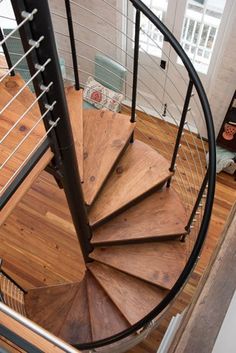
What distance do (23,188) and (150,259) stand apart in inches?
51.9

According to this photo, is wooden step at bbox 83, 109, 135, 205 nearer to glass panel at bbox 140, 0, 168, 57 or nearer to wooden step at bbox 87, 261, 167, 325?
wooden step at bbox 87, 261, 167, 325

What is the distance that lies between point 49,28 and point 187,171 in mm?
2952

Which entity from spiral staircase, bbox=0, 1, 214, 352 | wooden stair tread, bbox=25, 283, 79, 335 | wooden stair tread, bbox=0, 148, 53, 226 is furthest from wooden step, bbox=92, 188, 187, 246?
wooden stair tread, bbox=0, 148, 53, 226

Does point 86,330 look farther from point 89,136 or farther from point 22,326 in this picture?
point 22,326

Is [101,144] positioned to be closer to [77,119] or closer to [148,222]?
[77,119]

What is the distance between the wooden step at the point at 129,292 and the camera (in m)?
2.54

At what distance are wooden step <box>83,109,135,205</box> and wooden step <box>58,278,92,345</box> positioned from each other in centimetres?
102

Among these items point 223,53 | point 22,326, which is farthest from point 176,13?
point 22,326

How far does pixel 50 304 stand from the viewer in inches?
121

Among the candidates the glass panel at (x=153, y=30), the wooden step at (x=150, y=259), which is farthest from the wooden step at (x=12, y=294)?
the glass panel at (x=153, y=30)

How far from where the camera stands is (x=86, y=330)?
2748 millimetres

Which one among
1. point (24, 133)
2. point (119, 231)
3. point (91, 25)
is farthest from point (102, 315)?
point (91, 25)

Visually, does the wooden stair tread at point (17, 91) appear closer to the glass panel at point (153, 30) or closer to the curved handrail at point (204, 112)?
the curved handrail at point (204, 112)

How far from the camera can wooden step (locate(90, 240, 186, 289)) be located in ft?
8.20
